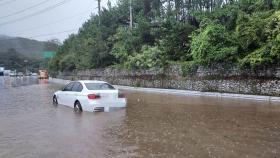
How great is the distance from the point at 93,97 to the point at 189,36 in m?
17.9

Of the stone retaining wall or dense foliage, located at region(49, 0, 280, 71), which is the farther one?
dense foliage, located at region(49, 0, 280, 71)

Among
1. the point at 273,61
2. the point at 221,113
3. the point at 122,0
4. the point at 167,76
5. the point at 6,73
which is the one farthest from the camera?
the point at 6,73

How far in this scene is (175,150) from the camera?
9414mm

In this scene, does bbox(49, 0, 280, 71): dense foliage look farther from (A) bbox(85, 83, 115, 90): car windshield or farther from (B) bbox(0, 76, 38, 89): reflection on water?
(A) bbox(85, 83, 115, 90): car windshield

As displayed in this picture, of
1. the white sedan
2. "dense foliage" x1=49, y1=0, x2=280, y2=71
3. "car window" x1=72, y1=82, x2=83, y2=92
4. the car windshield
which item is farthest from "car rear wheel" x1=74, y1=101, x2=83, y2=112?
"dense foliage" x1=49, y1=0, x2=280, y2=71

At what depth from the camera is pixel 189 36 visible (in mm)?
33281

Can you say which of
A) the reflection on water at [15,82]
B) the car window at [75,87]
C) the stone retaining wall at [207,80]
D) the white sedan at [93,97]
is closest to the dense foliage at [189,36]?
the stone retaining wall at [207,80]

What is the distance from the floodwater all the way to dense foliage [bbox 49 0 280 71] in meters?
9.36

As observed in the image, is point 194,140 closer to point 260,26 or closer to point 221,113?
point 221,113

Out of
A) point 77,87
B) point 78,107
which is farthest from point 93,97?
point 77,87

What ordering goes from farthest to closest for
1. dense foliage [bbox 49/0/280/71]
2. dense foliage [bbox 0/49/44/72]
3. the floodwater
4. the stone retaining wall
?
1. dense foliage [bbox 0/49/44/72]
2. dense foliage [bbox 49/0/280/71]
3. the stone retaining wall
4. the floodwater

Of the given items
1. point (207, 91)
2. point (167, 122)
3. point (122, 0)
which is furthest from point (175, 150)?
point (122, 0)

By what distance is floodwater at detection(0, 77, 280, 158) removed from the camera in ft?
30.5

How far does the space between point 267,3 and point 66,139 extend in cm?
2324
